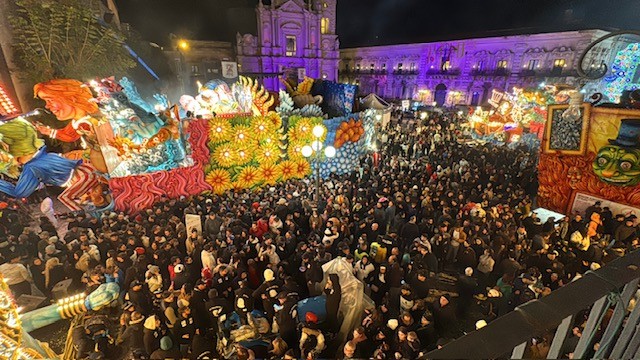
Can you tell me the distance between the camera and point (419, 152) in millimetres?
18188

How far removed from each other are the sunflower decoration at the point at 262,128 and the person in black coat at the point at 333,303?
9.34m

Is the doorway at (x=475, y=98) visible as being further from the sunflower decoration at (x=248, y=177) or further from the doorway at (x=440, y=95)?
the sunflower decoration at (x=248, y=177)

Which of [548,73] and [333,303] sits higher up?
[548,73]

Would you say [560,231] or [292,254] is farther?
[560,231]

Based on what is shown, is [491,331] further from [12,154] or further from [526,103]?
[526,103]

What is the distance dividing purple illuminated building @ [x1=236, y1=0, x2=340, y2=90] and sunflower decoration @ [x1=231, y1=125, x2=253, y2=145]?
1105 inches

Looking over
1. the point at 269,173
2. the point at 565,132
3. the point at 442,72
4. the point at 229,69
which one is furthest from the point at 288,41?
the point at 565,132

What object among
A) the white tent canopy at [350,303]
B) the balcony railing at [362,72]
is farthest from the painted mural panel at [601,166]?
the balcony railing at [362,72]

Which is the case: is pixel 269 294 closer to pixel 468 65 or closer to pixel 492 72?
pixel 492 72

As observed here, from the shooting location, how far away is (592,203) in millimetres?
10070

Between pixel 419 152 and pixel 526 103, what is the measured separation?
25.0 feet

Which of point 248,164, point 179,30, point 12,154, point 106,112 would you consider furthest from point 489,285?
point 179,30

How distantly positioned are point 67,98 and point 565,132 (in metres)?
16.5

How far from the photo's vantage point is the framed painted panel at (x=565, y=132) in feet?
32.6
